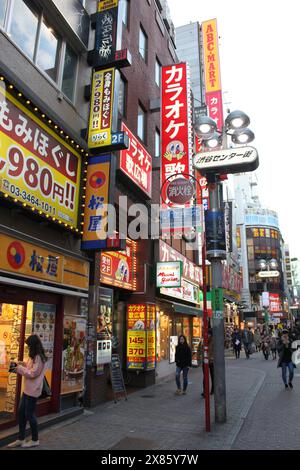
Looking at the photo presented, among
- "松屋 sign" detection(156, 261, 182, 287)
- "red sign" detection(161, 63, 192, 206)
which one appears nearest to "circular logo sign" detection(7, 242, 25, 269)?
"松屋 sign" detection(156, 261, 182, 287)

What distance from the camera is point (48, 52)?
9.54 m

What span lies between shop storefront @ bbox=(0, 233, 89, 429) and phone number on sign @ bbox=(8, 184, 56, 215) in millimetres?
770

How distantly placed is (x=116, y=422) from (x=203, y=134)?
6672 millimetres

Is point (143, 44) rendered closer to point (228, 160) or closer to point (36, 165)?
point (228, 160)

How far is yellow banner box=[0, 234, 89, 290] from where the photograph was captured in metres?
7.08

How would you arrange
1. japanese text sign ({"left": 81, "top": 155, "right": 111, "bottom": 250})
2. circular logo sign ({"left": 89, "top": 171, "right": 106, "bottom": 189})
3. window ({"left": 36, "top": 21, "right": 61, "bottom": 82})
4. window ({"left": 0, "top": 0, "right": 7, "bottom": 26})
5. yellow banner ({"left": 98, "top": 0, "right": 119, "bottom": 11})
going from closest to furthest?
window ({"left": 0, "top": 0, "right": 7, "bottom": 26}), window ({"left": 36, "top": 21, "right": 61, "bottom": 82}), japanese text sign ({"left": 81, "top": 155, "right": 111, "bottom": 250}), circular logo sign ({"left": 89, "top": 171, "right": 106, "bottom": 189}), yellow banner ({"left": 98, "top": 0, "right": 119, "bottom": 11})

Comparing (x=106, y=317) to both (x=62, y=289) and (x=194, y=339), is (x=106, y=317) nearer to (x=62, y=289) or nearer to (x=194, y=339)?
(x=62, y=289)

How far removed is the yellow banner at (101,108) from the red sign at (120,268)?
136 inches

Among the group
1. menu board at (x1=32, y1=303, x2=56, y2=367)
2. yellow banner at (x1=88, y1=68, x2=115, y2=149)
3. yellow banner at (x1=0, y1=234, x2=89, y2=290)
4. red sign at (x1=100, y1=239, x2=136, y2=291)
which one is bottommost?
menu board at (x1=32, y1=303, x2=56, y2=367)

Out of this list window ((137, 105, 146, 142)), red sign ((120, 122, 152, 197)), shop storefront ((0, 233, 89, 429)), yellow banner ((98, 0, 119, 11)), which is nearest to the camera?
shop storefront ((0, 233, 89, 429))

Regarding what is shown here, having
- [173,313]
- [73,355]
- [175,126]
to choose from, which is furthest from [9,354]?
[173,313]

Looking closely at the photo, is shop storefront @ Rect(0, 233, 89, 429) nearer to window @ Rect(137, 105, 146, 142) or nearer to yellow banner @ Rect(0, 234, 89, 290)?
yellow banner @ Rect(0, 234, 89, 290)
